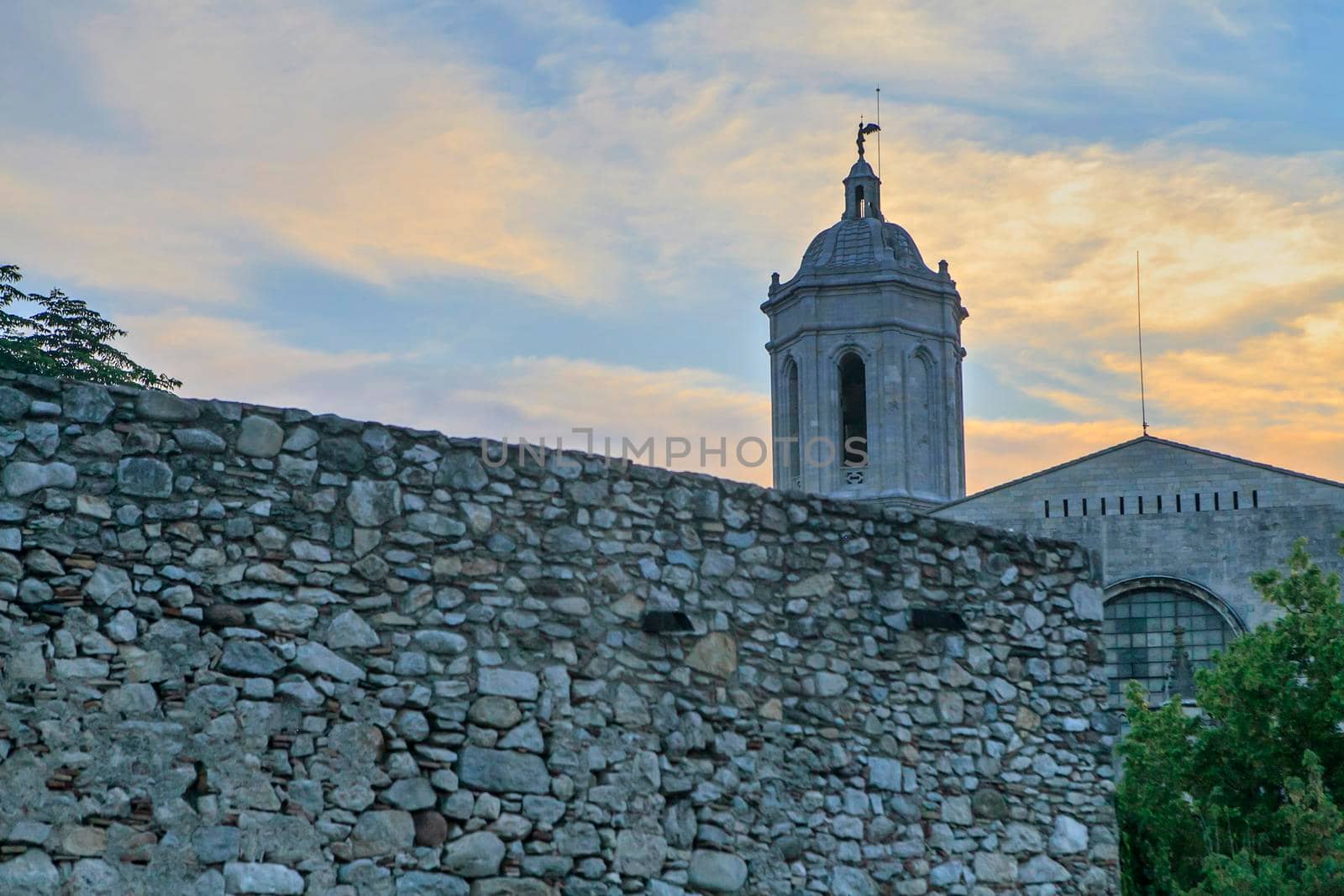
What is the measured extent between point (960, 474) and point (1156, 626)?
12.9 meters

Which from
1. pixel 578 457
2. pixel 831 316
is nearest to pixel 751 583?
pixel 578 457

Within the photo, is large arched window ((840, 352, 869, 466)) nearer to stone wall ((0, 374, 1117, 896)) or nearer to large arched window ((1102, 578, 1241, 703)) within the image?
large arched window ((1102, 578, 1241, 703))

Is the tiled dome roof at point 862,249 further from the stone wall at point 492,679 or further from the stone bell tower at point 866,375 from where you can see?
the stone wall at point 492,679

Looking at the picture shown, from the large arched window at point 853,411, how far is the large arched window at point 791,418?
3.94ft

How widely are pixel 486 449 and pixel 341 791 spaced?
1511 millimetres

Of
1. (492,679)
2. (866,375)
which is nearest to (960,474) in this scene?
(866,375)

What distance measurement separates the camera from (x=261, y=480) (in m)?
6.28

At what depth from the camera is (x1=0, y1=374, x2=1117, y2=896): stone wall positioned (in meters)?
5.84

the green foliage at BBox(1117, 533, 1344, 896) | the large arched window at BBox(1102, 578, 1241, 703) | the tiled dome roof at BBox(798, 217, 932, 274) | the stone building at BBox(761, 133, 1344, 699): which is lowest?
the green foliage at BBox(1117, 533, 1344, 896)

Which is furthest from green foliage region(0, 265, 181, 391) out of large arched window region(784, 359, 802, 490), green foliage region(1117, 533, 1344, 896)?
large arched window region(784, 359, 802, 490)

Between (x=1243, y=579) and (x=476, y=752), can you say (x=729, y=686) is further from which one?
(x=1243, y=579)

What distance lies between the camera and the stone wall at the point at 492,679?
5.84 metres

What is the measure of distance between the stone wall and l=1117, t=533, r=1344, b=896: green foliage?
5.97 feet

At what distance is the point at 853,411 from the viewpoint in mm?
43719
